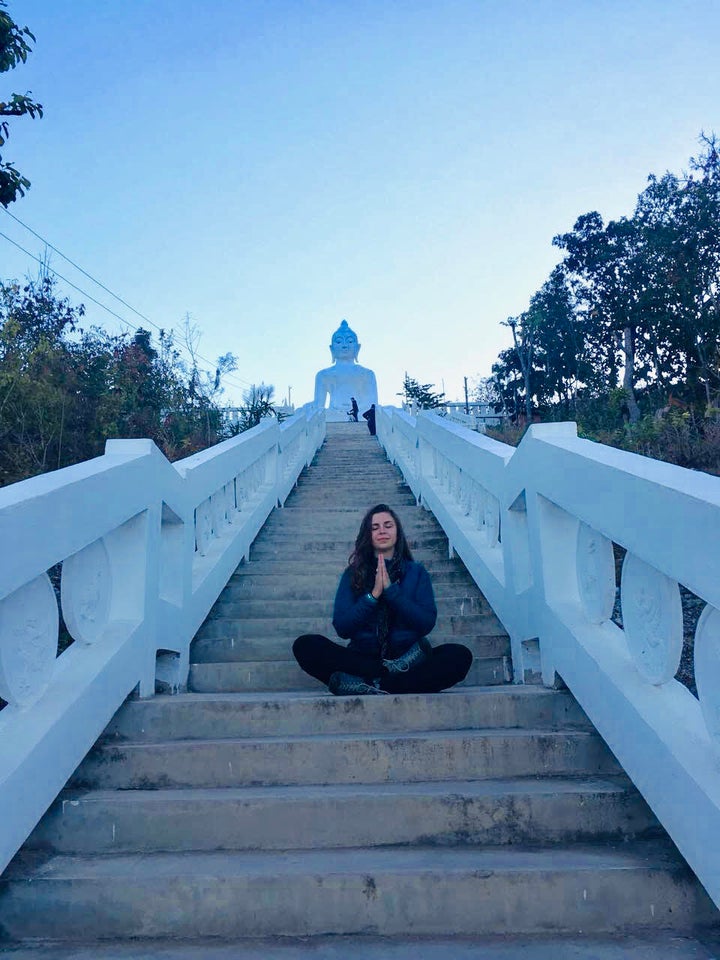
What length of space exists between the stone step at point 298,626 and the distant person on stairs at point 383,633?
1.99 ft

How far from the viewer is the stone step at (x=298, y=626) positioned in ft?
14.1

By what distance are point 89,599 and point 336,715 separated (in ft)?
3.43

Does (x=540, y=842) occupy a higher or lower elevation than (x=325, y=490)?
lower

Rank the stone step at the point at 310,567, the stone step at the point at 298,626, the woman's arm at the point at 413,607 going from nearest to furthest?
the woman's arm at the point at 413,607 < the stone step at the point at 298,626 < the stone step at the point at 310,567

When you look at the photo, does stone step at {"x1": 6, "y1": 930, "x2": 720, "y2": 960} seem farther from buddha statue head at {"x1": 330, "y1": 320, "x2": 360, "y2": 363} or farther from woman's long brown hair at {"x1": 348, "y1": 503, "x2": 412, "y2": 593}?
buddha statue head at {"x1": 330, "y1": 320, "x2": 360, "y2": 363}

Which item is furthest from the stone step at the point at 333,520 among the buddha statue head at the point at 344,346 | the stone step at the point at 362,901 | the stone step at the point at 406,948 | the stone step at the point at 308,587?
the buddha statue head at the point at 344,346

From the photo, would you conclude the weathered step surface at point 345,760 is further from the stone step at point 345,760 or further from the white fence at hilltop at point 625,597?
the white fence at hilltop at point 625,597

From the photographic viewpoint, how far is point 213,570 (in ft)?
14.8

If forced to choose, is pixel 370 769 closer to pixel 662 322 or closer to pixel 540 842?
pixel 540 842

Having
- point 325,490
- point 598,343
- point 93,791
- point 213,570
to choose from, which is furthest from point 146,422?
point 598,343

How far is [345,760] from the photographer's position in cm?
286

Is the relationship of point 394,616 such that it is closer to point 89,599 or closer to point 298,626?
point 298,626

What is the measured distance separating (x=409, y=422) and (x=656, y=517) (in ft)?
23.6

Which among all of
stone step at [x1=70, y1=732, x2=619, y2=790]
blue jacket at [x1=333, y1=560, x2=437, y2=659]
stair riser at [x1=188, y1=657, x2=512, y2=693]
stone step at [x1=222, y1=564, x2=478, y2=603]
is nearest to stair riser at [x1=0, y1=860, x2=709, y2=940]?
stone step at [x1=70, y1=732, x2=619, y2=790]
